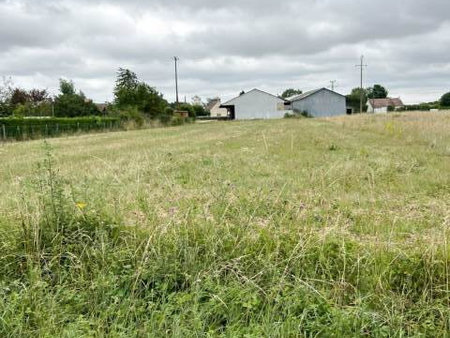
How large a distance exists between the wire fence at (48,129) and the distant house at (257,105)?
32.9 meters

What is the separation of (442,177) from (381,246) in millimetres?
4825

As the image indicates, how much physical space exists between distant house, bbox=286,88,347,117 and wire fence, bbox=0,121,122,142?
127 feet

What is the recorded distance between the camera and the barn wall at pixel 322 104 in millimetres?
63719

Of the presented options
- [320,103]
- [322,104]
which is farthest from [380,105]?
[320,103]

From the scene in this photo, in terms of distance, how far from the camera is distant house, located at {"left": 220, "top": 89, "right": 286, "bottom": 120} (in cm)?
6388

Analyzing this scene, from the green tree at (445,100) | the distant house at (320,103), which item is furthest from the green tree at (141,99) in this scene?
the green tree at (445,100)

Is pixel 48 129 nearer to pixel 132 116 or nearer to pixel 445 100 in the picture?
pixel 132 116

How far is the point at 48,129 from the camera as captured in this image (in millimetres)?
27641

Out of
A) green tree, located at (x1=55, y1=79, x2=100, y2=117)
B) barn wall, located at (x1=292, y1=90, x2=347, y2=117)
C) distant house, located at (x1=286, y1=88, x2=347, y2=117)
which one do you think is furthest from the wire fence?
barn wall, located at (x1=292, y1=90, x2=347, y2=117)

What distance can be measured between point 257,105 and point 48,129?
43.9 metres

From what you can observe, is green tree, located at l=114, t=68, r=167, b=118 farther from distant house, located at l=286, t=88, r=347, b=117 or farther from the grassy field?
the grassy field

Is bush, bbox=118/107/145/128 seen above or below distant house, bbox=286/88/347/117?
below

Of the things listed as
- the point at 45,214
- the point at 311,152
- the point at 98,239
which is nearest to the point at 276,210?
the point at 98,239

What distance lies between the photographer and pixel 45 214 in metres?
3.25
